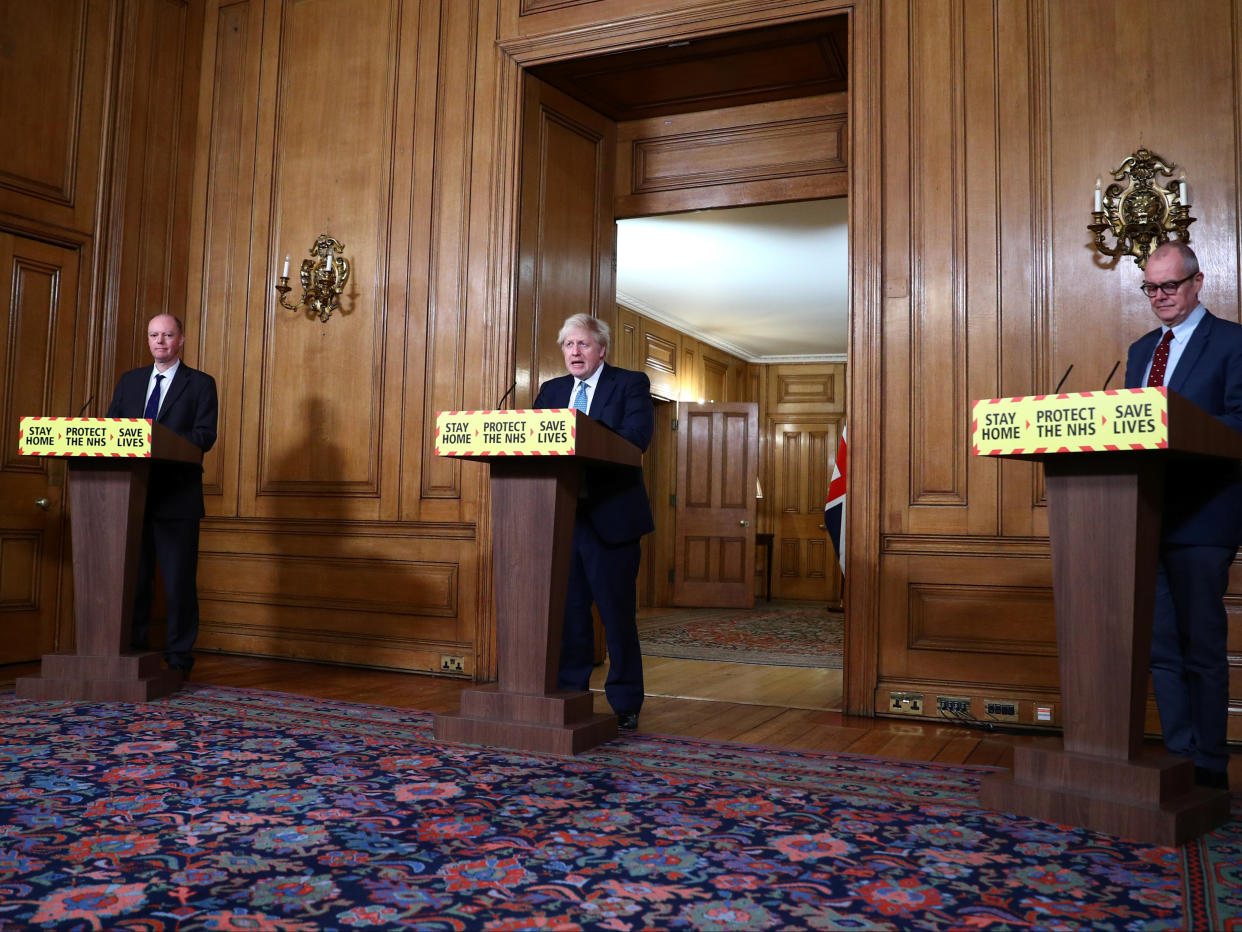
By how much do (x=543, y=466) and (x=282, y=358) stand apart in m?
2.86

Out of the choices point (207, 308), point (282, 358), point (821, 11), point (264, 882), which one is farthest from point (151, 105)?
point (264, 882)

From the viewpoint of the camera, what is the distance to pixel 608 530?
3.63m

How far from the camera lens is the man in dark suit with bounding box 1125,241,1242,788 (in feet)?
8.94

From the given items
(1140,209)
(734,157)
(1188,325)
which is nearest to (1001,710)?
(1188,325)

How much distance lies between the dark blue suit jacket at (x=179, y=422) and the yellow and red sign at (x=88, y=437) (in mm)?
455

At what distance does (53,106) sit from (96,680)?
10.1ft

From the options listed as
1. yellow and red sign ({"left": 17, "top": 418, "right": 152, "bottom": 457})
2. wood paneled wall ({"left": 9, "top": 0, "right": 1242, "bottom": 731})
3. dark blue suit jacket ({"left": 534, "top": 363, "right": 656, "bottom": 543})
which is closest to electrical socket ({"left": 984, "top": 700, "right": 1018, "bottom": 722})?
wood paneled wall ({"left": 9, "top": 0, "right": 1242, "bottom": 731})

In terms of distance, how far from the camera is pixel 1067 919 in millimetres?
1853

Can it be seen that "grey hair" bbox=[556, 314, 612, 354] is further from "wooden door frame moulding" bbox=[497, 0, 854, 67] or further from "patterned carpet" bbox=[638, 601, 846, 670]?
"patterned carpet" bbox=[638, 601, 846, 670]

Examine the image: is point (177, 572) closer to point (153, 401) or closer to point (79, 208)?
point (153, 401)

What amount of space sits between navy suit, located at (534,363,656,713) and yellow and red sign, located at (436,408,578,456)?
533 millimetres

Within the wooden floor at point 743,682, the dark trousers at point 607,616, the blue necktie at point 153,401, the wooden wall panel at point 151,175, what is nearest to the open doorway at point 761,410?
the wooden floor at point 743,682

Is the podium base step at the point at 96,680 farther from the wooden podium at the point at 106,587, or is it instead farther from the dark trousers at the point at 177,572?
the dark trousers at the point at 177,572

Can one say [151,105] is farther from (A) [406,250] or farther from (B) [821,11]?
(B) [821,11]
